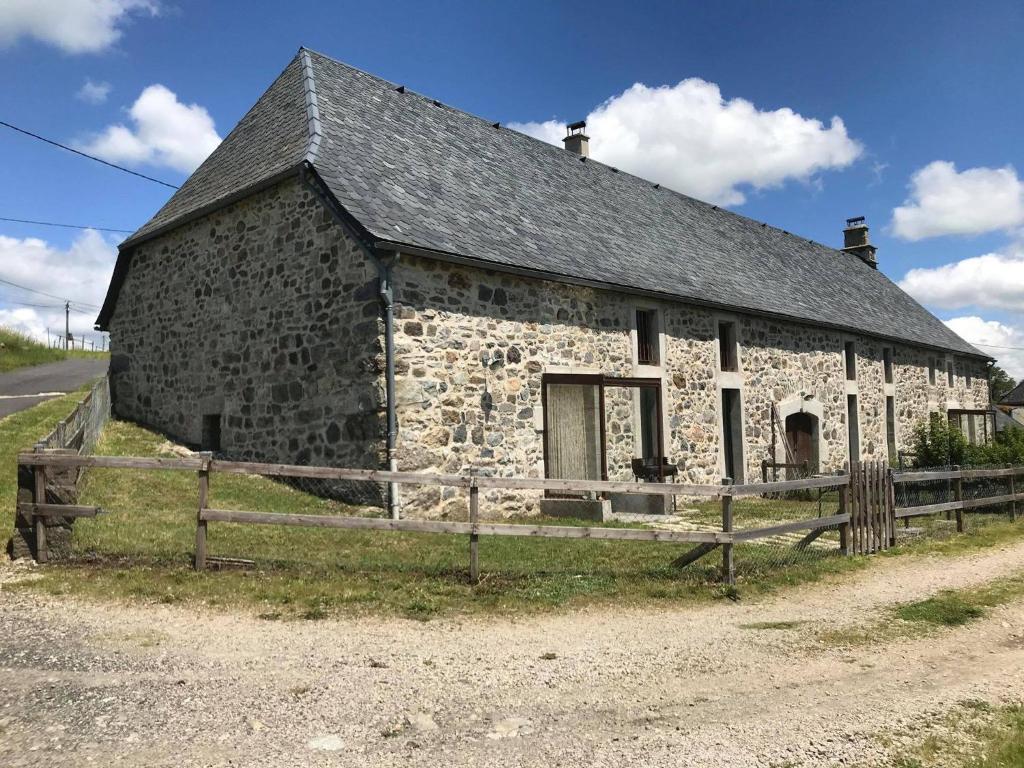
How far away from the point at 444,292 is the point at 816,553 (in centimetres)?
604

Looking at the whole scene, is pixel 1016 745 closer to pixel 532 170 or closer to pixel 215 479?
pixel 215 479

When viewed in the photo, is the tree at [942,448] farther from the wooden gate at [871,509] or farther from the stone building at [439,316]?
the wooden gate at [871,509]

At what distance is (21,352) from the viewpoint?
25984 millimetres

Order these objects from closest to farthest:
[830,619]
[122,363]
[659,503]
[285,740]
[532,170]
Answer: [285,740] → [830,619] → [659,503] → [122,363] → [532,170]

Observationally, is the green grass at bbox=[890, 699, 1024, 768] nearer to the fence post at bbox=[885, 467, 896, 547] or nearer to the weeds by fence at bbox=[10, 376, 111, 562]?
the fence post at bbox=[885, 467, 896, 547]

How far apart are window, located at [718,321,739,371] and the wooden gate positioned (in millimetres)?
7160

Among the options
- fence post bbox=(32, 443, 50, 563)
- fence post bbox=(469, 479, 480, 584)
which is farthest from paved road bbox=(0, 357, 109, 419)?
fence post bbox=(469, 479, 480, 584)

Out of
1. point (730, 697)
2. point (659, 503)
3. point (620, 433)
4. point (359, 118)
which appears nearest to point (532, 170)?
point (359, 118)

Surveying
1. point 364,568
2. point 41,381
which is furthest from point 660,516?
point 41,381

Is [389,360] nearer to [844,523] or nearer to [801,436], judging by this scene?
[844,523]

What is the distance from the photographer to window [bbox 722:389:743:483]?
16672 millimetres

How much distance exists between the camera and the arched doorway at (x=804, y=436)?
1859cm

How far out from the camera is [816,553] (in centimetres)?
873

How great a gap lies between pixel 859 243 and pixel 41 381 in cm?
2976
